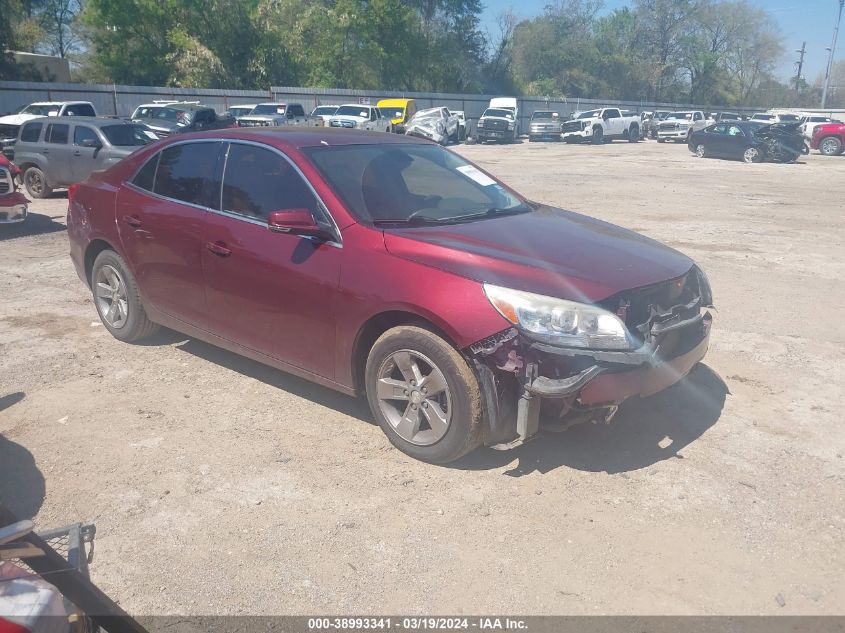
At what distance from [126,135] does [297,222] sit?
12.2 metres

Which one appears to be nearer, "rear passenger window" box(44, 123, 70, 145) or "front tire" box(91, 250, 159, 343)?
"front tire" box(91, 250, 159, 343)

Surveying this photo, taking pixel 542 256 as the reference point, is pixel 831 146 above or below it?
below

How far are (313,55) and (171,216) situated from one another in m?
50.4

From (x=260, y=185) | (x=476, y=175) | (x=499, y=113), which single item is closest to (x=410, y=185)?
(x=476, y=175)

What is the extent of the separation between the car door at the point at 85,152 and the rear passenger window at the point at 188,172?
9917mm

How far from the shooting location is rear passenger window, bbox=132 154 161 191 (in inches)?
216

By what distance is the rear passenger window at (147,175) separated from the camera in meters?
5.49

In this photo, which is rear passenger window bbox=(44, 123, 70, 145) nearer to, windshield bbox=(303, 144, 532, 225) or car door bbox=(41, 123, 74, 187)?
car door bbox=(41, 123, 74, 187)

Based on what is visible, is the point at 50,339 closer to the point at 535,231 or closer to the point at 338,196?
the point at 338,196

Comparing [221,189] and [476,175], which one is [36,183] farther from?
[476,175]

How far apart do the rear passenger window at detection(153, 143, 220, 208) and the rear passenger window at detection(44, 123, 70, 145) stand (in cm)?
1081

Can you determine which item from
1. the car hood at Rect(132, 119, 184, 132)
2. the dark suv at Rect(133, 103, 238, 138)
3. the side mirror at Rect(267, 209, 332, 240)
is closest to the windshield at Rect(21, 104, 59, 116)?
the dark suv at Rect(133, 103, 238, 138)

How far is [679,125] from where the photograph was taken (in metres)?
43.7

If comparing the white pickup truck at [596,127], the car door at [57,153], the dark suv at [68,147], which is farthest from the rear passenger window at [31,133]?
the white pickup truck at [596,127]
